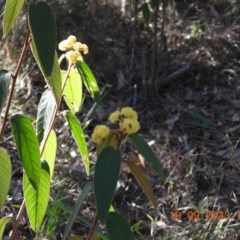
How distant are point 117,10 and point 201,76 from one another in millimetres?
990

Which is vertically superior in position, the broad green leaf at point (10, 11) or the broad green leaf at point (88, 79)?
the broad green leaf at point (10, 11)

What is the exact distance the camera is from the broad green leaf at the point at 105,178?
3.88 feet

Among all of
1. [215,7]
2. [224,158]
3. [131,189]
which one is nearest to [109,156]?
[131,189]

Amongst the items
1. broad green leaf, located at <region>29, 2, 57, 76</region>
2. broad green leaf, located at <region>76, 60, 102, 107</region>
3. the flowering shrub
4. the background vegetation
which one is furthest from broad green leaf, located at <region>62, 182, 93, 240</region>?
the background vegetation

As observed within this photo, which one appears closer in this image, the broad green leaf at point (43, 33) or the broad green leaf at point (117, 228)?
the broad green leaf at point (43, 33)

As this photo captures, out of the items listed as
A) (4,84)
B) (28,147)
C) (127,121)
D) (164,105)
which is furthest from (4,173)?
(164,105)

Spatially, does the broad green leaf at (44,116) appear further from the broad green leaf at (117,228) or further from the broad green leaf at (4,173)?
the broad green leaf at (117,228)

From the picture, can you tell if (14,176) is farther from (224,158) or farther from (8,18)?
(8,18)

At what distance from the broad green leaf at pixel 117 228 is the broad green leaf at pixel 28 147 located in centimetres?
20

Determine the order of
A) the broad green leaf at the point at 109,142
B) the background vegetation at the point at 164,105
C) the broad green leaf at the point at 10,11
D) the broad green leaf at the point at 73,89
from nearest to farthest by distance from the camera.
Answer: the broad green leaf at the point at 10,11
the broad green leaf at the point at 109,142
the broad green leaf at the point at 73,89
the background vegetation at the point at 164,105

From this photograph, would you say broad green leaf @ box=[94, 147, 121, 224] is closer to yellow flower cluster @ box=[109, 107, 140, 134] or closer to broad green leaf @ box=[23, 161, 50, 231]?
yellow flower cluster @ box=[109, 107, 140, 134]

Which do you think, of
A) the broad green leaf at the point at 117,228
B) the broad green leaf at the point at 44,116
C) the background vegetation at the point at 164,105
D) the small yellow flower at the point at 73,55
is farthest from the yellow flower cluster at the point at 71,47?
the background vegetation at the point at 164,105

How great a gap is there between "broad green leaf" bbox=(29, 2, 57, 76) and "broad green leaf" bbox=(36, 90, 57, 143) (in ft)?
0.98

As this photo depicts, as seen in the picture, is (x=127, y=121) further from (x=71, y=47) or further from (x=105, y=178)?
(x=71, y=47)
